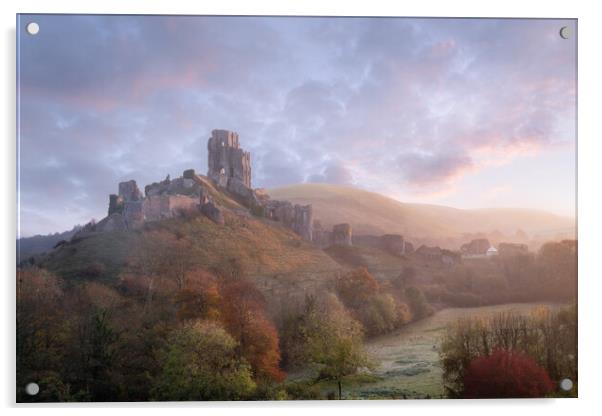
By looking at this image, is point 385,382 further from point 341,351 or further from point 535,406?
point 535,406

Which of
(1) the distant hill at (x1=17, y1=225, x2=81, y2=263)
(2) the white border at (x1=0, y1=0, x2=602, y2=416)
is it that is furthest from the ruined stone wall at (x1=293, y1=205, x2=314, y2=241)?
(1) the distant hill at (x1=17, y1=225, x2=81, y2=263)

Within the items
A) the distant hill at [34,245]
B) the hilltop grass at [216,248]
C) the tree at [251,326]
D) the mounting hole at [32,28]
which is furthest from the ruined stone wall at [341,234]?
the mounting hole at [32,28]

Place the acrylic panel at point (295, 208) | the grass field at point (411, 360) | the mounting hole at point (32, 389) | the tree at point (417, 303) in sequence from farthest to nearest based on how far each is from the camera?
the tree at point (417, 303)
the grass field at point (411, 360)
the acrylic panel at point (295, 208)
the mounting hole at point (32, 389)

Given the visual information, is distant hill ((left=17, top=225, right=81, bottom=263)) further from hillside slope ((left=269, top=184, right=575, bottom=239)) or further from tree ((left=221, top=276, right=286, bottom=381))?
hillside slope ((left=269, top=184, right=575, bottom=239))

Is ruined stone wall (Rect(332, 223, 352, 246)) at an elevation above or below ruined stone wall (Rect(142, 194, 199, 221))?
below

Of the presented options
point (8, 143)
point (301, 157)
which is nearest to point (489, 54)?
point (301, 157)

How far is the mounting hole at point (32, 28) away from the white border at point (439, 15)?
14cm

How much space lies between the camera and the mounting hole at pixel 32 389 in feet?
17.6

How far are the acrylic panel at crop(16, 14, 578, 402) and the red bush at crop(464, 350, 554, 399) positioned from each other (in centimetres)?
2

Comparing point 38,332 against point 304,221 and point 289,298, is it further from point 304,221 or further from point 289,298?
point 304,221

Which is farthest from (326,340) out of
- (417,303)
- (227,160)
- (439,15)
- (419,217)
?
(439,15)

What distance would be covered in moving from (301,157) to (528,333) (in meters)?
3.05

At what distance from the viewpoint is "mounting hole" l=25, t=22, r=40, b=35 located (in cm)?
551

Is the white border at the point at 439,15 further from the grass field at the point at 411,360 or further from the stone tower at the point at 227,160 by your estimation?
the stone tower at the point at 227,160
